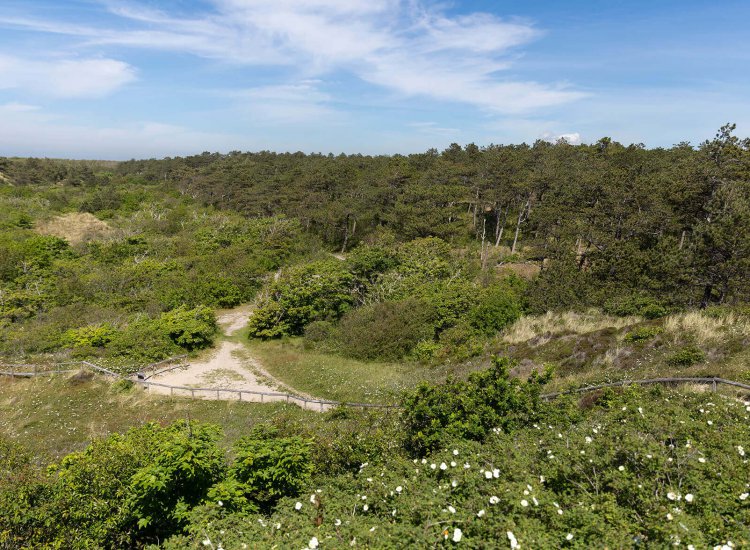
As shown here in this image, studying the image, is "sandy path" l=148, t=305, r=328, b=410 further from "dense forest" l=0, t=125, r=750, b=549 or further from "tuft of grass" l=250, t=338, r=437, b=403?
"dense forest" l=0, t=125, r=750, b=549

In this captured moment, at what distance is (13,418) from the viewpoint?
17125mm

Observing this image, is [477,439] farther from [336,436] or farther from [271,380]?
[271,380]

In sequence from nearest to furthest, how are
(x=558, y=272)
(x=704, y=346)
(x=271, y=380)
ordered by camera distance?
(x=704, y=346) → (x=271, y=380) → (x=558, y=272)

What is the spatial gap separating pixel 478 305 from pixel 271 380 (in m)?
11.1

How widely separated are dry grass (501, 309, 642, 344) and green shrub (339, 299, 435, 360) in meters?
4.23

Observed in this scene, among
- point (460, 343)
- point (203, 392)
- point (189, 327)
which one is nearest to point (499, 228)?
point (460, 343)

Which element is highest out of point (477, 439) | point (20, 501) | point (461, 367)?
point (477, 439)

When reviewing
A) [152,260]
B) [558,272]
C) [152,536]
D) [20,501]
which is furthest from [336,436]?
A: [152,260]

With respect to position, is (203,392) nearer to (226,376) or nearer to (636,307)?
(226,376)

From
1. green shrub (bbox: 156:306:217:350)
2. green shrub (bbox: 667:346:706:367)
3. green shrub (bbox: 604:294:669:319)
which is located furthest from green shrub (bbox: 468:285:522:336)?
green shrub (bbox: 156:306:217:350)

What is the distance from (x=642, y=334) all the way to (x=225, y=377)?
17.5 m

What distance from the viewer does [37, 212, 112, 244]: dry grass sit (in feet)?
141

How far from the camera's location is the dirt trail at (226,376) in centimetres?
1905

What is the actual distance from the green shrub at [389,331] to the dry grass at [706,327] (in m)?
10.7
